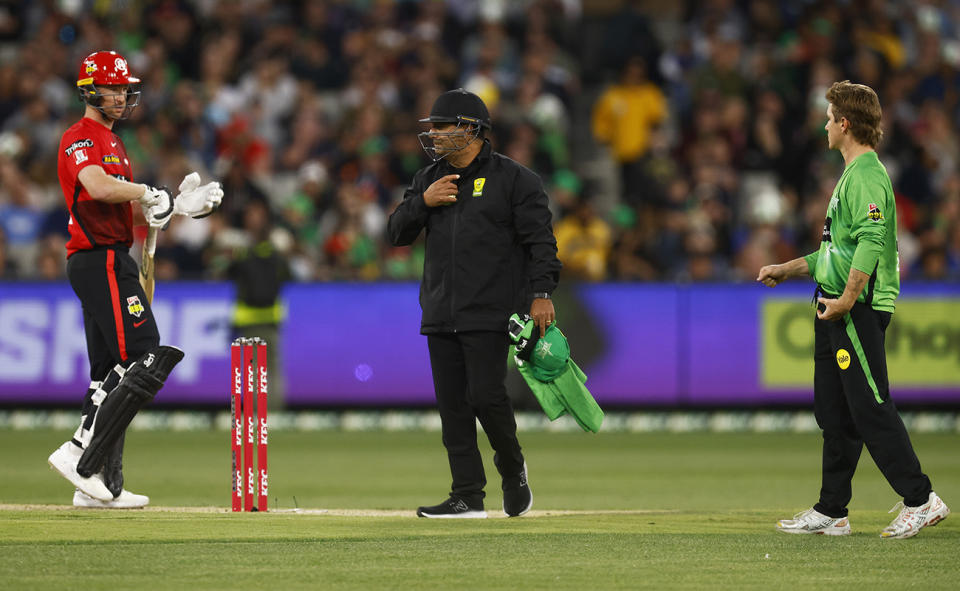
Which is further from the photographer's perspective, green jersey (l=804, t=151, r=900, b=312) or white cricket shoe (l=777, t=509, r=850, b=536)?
white cricket shoe (l=777, t=509, r=850, b=536)

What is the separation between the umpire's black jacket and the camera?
353 inches

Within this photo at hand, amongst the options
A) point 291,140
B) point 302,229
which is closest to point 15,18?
point 291,140

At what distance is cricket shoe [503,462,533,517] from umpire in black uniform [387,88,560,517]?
0.13ft

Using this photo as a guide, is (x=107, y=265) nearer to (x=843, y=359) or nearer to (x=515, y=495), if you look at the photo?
(x=515, y=495)

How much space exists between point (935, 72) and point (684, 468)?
10.4 meters

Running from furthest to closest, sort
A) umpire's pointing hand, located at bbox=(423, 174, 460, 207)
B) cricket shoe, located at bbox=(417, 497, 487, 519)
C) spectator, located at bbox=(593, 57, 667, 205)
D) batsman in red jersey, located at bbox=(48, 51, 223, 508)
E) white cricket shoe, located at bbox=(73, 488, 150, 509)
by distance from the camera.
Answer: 1. spectator, located at bbox=(593, 57, 667, 205)
2. white cricket shoe, located at bbox=(73, 488, 150, 509)
3. batsman in red jersey, located at bbox=(48, 51, 223, 508)
4. cricket shoe, located at bbox=(417, 497, 487, 519)
5. umpire's pointing hand, located at bbox=(423, 174, 460, 207)

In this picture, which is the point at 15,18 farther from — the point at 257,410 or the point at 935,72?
the point at 257,410

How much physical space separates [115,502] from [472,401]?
2398 mm

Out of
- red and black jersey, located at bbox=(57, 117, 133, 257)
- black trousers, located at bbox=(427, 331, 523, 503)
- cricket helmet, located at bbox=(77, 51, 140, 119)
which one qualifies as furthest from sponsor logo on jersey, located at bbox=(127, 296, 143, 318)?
black trousers, located at bbox=(427, 331, 523, 503)

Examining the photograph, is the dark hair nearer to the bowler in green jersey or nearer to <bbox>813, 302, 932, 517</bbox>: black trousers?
the bowler in green jersey

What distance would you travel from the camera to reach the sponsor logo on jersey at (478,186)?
29.7ft

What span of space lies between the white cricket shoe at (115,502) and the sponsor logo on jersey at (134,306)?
1.17 m

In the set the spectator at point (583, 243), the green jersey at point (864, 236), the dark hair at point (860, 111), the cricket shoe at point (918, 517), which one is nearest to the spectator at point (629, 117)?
the spectator at point (583, 243)

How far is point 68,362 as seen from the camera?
17016 millimetres
